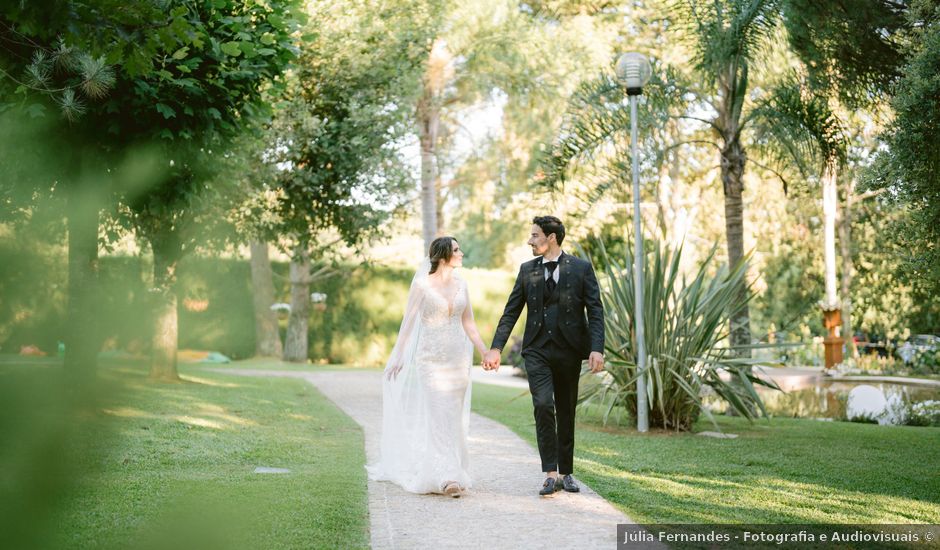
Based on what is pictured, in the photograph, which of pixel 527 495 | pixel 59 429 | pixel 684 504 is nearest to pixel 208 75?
pixel 527 495

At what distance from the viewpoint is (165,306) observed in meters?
15.4

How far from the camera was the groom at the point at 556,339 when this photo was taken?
19.8 ft

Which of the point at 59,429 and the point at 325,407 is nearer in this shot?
the point at 59,429

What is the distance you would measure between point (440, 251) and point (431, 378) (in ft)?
3.21

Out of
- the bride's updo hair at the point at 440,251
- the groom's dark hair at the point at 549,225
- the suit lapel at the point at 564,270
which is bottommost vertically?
the suit lapel at the point at 564,270

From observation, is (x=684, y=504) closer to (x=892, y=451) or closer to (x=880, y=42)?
(x=892, y=451)

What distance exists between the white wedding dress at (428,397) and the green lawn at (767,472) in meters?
1.18

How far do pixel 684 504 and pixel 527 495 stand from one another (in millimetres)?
1075

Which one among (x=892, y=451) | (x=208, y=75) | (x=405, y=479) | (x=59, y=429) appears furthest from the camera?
(x=208, y=75)

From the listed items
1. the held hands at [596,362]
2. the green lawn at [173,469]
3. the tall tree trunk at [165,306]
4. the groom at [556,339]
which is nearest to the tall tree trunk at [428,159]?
the tall tree trunk at [165,306]

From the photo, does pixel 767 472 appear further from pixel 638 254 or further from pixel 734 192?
pixel 734 192

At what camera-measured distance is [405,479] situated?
20.8ft

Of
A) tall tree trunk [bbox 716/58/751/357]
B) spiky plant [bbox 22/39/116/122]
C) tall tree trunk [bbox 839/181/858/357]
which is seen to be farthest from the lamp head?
tall tree trunk [bbox 839/181/858/357]

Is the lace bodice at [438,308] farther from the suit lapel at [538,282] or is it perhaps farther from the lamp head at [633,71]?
the lamp head at [633,71]
